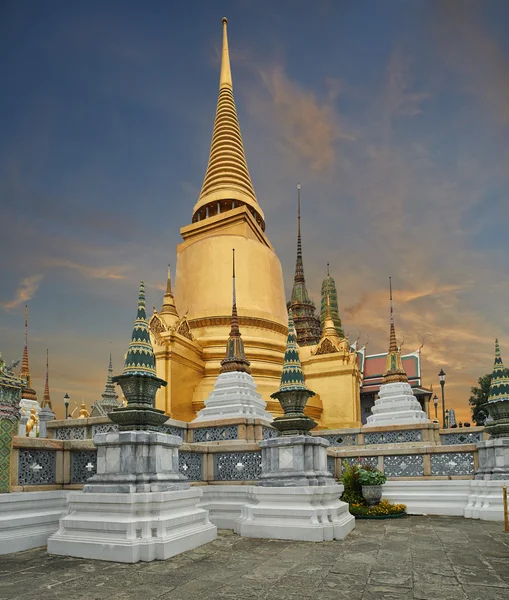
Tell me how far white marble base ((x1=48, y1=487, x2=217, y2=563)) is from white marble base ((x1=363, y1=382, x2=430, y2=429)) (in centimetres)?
1338

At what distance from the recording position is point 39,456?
8.53 meters

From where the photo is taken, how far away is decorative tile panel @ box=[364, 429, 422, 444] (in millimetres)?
16938

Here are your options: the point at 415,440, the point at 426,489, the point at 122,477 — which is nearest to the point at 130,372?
the point at 122,477

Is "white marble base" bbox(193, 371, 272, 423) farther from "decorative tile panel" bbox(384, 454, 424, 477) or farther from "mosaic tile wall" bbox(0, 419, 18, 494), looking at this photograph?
"mosaic tile wall" bbox(0, 419, 18, 494)

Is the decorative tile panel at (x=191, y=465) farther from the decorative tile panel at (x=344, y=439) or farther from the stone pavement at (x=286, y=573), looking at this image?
the decorative tile panel at (x=344, y=439)

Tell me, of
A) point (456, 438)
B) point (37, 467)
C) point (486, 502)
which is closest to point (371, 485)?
point (486, 502)

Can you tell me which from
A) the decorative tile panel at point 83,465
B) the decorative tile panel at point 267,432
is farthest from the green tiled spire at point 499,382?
the decorative tile panel at point 83,465

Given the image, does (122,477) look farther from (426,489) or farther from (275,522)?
(426,489)

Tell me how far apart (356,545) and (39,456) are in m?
5.22

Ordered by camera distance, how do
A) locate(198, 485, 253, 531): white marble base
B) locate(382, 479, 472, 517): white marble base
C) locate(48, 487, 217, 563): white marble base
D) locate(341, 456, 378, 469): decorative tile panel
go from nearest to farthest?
1. locate(48, 487, 217, 563): white marble base
2. locate(198, 485, 253, 531): white marble base
3. locate(382, 479, 472, 517): white marble base
4. locate(341, 456, 378, 469): decorative tile panel

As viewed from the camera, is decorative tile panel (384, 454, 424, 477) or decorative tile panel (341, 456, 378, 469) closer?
decorative tile panel (384, 454, 424, 477)

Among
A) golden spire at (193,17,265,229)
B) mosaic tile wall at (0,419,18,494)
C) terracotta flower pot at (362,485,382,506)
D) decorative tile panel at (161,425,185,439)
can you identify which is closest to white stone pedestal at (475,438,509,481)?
terracotta flower pot at (362,485,382,506)

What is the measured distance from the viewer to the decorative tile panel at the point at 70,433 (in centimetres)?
1202

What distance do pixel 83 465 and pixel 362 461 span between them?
24.4 ft
